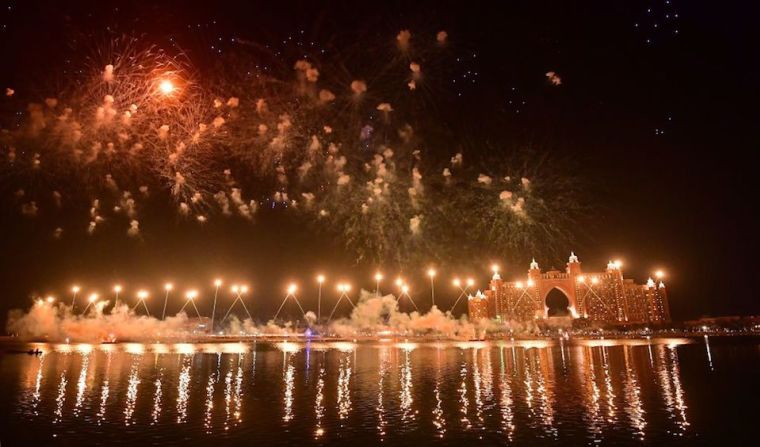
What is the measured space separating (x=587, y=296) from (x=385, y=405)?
5178 inches

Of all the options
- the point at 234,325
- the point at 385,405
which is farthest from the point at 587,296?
the point at 385,405

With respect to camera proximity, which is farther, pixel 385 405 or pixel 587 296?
pixel 587 296

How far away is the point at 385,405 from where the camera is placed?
25.8 metres

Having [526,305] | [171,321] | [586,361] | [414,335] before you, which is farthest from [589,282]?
[171,321]

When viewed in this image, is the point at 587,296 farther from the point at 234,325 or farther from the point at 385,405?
the point at 385,405

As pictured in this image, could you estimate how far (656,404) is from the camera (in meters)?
25.1

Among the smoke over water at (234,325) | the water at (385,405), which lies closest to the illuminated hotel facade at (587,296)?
the smoke over water at (234,325)

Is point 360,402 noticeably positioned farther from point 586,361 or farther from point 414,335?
point 414,335

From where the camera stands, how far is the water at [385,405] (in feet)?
64.3

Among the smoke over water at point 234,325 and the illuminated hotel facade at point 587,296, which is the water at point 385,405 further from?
the illuminated hotel facade at point 587,296

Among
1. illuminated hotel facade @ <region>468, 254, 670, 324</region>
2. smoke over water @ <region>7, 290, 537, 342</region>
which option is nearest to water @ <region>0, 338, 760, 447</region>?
smoke over water @ <region>7, 290, 537, 342</region>

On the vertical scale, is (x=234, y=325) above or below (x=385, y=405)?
above

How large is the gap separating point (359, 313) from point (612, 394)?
107304 mm

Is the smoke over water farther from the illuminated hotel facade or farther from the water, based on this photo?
the water
